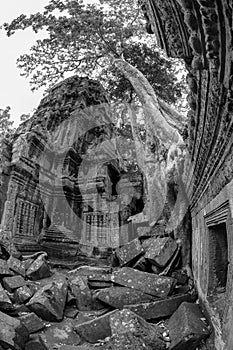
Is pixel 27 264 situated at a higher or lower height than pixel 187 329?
higher

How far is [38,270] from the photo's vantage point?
573 centimetres

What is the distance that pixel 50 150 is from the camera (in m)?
10.3

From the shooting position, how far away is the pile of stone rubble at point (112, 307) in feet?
9.66

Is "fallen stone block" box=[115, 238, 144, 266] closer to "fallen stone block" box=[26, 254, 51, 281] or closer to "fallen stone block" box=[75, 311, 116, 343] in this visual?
"fallen stone block" box=[26, 254, 51, 281]

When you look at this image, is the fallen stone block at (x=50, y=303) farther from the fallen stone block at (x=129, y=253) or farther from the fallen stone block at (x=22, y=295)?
the fallen stone block at (x=129, y=253)

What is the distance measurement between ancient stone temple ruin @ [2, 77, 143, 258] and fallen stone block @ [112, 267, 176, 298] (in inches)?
162

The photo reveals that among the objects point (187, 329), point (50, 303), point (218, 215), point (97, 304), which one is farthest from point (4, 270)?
point (218, 215)

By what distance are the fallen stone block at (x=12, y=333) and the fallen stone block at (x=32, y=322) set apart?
249mm

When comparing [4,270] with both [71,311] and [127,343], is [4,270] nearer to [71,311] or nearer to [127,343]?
[71,311]

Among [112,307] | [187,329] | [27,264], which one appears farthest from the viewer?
[27,264]

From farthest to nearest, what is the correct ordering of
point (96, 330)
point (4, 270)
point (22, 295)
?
point (4, 270) → point (22, 295) → point (96, 330)

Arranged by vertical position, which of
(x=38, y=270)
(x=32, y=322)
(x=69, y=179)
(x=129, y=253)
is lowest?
(x=32, y=322)

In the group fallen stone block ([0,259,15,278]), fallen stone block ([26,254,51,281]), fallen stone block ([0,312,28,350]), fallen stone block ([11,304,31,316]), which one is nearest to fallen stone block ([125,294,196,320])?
fallen stone block ([0,312,28,350])

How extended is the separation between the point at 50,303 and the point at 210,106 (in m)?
3.45
